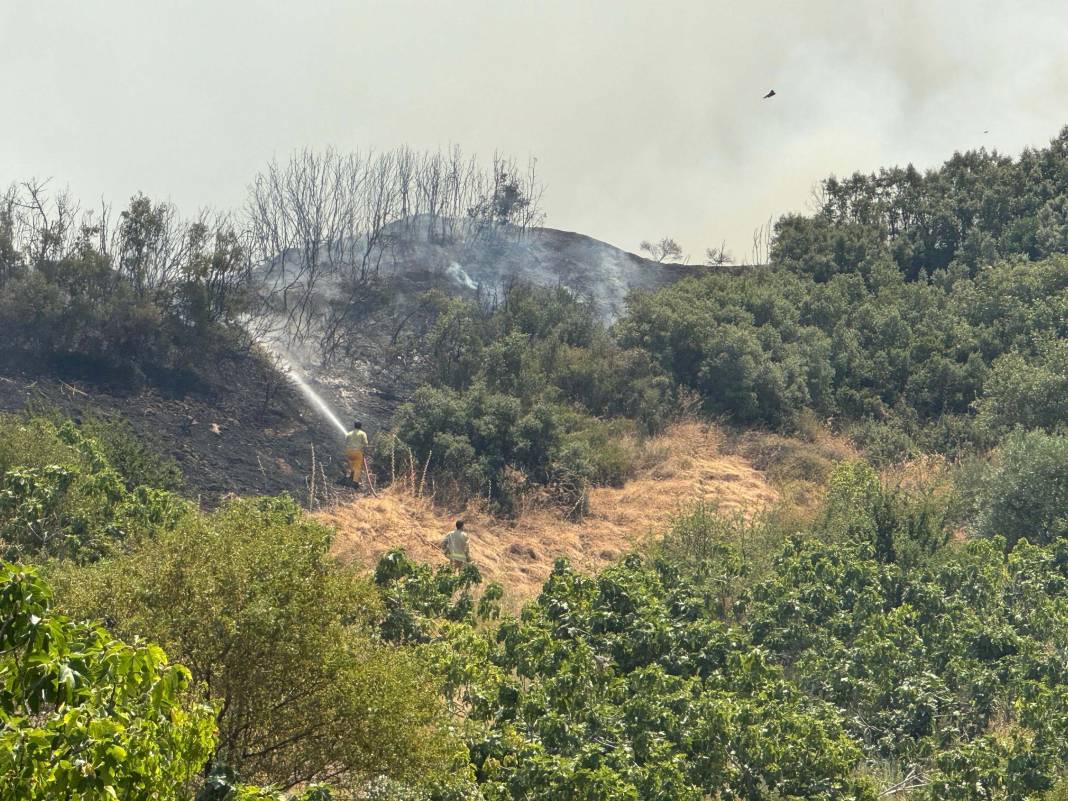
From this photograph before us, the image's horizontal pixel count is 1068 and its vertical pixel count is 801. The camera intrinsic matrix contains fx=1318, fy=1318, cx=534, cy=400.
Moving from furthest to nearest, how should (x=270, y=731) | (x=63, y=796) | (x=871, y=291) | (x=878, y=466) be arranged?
1. (x=871, y=291)
2. (x=878, y=466)
3. (x=270, y=731)
4. (x=63, y=796)

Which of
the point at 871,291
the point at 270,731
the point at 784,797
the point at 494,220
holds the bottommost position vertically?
the point at 784,797

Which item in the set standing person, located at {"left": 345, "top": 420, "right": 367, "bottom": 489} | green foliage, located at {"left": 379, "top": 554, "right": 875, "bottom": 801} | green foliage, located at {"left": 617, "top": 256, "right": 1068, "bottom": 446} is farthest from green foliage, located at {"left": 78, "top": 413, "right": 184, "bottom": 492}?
green foliage, located at {"left": 617, "top": 256, "right": 1068, "bottom": 446}

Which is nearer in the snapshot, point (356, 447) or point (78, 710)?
point (78, 710)

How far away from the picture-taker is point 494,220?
50250 millimetres

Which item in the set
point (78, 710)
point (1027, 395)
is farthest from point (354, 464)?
point (78, 710)

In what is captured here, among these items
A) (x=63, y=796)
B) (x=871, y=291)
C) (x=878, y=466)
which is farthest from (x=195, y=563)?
(x=871, y=291)

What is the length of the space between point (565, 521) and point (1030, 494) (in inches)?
366

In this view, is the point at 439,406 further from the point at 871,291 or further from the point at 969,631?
the point at 871,291

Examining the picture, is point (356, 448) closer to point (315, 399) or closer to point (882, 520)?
point (315, 399)

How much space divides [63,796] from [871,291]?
38922 mm

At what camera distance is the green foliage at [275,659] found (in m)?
11.8

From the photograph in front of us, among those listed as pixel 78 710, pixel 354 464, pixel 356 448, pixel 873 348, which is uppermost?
pixel 873 348

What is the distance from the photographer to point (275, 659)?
1193cm

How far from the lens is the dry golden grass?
24.5 m
